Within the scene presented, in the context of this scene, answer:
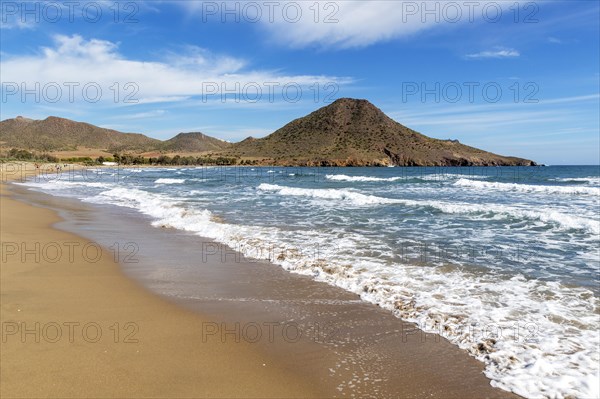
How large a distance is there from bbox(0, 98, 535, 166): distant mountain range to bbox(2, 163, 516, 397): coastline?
91.2 meters

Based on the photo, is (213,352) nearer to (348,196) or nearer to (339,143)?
(348,196)

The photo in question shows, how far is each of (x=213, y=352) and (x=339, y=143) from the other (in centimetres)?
10590

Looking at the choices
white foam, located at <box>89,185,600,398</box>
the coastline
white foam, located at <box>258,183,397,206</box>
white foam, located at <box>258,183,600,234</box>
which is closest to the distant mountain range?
white foam, located at <box>258,183,397,206</box>

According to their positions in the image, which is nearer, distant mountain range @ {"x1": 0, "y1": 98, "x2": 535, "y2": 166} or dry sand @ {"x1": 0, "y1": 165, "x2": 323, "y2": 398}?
dry sand @ {"x1": 0, "y1": 165, "x2": 323, "y2": 398}

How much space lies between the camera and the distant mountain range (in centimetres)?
10119

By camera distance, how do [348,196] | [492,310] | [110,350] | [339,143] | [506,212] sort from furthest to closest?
[339,143]
[348,196]
[506,212]
[492,310]
[110,350]

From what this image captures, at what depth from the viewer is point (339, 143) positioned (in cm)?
10800

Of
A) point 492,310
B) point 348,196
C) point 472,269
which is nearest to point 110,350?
point 492,310

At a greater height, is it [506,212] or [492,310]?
[506,212]

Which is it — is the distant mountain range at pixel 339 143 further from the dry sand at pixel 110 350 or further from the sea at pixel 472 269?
the dry sand at pixel 110 350

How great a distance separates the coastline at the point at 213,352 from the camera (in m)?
3.42

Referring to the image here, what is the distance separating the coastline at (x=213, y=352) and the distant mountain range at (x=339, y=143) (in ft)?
299

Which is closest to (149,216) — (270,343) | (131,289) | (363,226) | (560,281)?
(363,226)

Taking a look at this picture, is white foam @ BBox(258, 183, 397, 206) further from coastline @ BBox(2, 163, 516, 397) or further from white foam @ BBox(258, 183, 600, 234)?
coastline @ BBox(2, 163, 516, 397)
